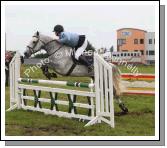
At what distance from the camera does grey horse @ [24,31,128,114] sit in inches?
248

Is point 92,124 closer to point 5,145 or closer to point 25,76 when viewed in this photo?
point 5,145

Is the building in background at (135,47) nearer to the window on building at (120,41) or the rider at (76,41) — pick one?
the window on building at (120,41)

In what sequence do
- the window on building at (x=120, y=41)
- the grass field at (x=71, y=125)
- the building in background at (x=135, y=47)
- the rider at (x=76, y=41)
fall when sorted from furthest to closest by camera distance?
1. the window on building at (x=120, y=41)
2. the building in background at (x=135, y=47)
3. the rider at (x=76, y=41)
4. the grass field at (x=71, y=125)

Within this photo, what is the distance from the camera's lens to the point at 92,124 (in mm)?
5660

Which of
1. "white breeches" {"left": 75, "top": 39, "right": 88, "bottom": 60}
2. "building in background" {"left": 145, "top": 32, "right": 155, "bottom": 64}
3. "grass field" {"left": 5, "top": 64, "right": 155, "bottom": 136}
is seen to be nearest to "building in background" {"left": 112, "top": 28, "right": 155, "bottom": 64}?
"building in background" {"left": 145, "top": 32, "right": 155, "bottom": 64}

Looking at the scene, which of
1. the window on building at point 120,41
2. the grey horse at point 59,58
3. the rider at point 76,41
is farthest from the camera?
the window on building at point 120,41

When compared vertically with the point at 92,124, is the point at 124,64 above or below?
above

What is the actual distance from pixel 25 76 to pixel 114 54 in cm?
148

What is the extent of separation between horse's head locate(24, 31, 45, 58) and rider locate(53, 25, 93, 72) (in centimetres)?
28

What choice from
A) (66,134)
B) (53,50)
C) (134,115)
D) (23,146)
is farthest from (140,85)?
(23,146)

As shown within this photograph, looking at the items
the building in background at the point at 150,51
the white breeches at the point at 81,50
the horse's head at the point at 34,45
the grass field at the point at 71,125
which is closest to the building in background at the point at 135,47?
the building in background at the point at 150,51

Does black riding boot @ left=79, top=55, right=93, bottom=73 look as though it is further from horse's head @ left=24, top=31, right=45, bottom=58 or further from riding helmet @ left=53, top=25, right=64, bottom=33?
horse's head @ left=24, top=31, right=45, bottom=58

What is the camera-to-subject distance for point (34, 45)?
6.37 meters

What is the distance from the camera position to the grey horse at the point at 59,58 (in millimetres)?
6297
